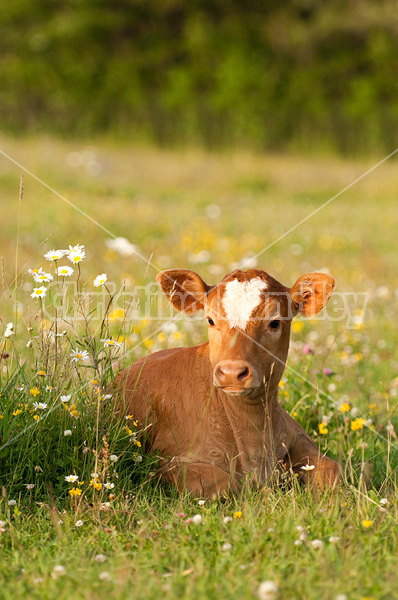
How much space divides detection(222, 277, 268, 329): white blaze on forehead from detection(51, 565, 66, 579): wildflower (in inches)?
69.6

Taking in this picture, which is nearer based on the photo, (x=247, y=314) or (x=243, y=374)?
(x=243, y=374)

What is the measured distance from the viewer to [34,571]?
11.1 feet

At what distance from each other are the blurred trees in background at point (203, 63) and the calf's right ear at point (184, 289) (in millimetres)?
30404

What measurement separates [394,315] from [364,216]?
883 cm

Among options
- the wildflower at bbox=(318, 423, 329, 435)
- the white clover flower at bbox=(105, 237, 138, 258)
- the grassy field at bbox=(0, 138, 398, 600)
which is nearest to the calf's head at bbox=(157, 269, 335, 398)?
the grassy field at bbox=(0, 138, 398, 600)

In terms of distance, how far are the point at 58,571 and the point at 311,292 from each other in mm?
2445

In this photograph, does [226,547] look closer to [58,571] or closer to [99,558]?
[99,558]

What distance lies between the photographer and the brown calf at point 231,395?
443 centimetres

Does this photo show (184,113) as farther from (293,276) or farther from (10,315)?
(10,315)

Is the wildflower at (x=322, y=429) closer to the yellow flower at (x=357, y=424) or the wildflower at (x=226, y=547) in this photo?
the yellow flower at (x=357, y=424)

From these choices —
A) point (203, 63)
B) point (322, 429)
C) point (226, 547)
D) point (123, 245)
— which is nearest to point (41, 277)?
point (123, 245)

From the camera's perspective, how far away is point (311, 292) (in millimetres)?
4957

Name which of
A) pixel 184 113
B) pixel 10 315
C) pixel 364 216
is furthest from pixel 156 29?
pixel 10 315

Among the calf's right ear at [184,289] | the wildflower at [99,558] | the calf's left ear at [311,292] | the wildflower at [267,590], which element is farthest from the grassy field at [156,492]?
the calf's left ear at [311,292]
